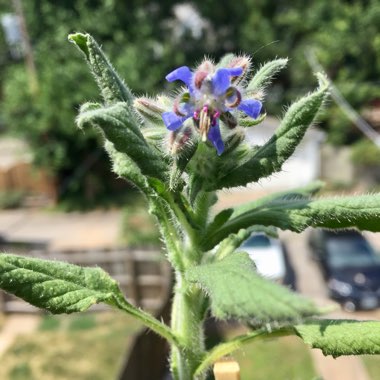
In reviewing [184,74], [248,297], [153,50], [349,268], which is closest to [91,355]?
[349,268]

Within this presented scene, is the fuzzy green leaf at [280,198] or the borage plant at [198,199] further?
the fuzzy green leaf at [280,198]

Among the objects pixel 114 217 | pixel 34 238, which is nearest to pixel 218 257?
pixel 34 238

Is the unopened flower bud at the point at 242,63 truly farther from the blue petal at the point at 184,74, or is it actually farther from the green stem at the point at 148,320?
the green stem at the point at 148,320

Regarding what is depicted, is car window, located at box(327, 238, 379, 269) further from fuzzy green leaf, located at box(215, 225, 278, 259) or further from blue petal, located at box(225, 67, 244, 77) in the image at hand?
blue petal, located at box(225, 67, 244, 77)

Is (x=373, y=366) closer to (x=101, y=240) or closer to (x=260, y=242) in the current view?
(x=260, y=242)

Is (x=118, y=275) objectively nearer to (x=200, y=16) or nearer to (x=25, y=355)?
(x=25, y=355)

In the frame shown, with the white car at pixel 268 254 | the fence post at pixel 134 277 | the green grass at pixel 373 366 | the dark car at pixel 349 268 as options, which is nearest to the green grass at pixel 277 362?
the green grass at pixel 373 366
